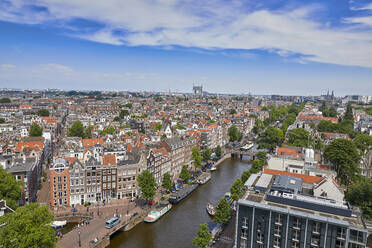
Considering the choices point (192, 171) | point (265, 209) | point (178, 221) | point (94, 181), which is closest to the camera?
point (265, 209)

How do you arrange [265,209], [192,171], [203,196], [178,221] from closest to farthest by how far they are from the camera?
[265,209] → [178,221] → [203,196] → [192,171]

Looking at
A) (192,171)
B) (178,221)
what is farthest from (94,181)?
(192,171)

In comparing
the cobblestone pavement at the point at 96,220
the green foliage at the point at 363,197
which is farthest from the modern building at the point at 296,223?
the cobblestone pavement at the point at 96,220

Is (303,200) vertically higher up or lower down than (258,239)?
higher up

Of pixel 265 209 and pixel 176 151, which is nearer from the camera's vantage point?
pixel 265 209

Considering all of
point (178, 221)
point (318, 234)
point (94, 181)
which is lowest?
point (178, 221)

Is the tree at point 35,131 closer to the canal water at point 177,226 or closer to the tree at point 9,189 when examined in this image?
the tree at point 9,189

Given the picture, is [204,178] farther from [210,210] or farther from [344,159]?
[344,159]

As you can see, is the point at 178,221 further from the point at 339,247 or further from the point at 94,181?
the point at 339,247
